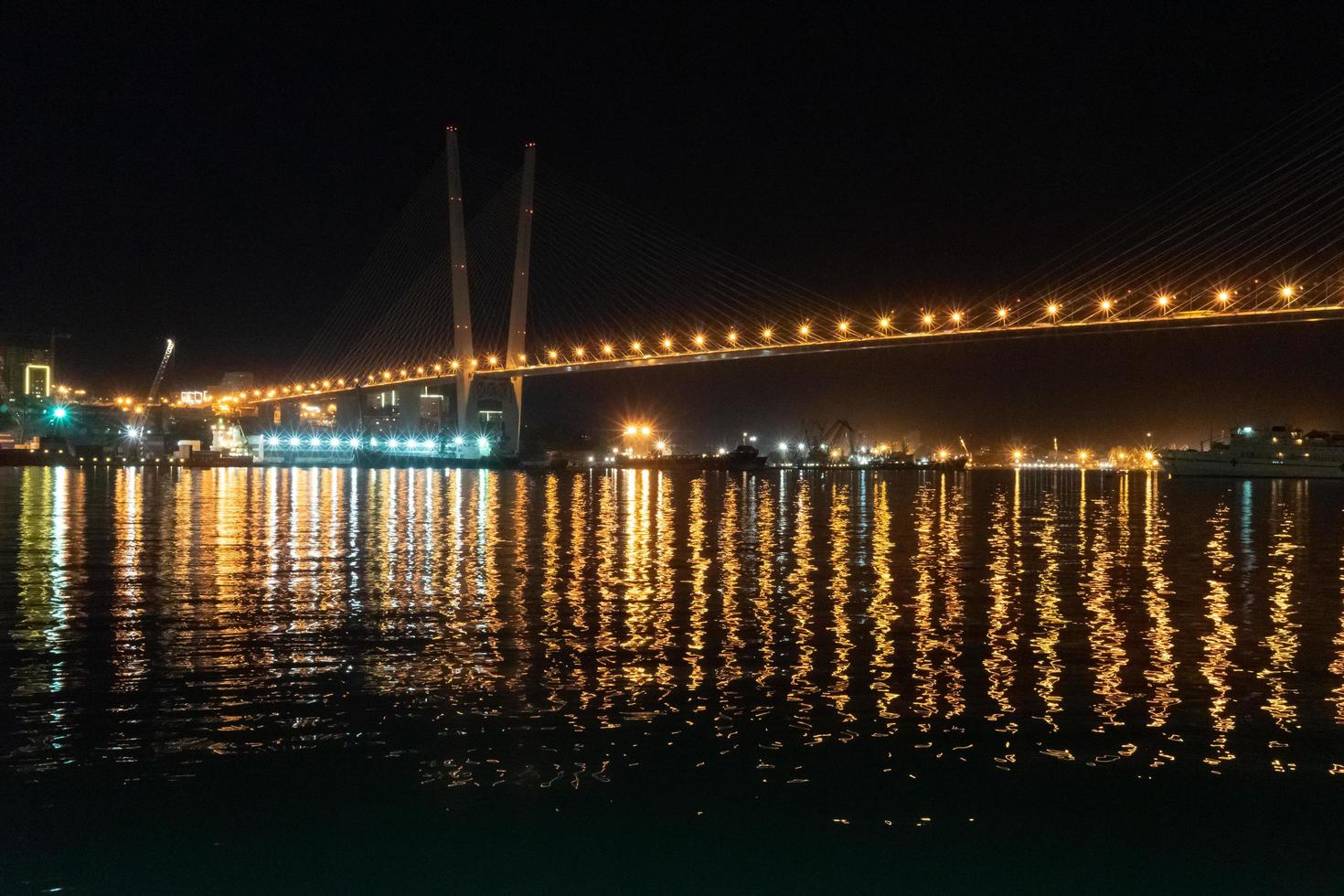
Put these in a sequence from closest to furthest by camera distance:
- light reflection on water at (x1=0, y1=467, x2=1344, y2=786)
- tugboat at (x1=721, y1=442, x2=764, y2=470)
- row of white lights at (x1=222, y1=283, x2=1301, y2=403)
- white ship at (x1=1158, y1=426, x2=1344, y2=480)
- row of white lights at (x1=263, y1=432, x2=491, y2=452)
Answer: light reflection on water at (x1=0, y1=467, x2=1344, y2=786) → row of white lights at (x1=222, y1=283, x2=1301, y2=403) → white ship at (x1=1158, y1=426, x2=1344, y2=480) → row of white lights at (x1=263, y1=432, x2=491, y2=452) → tugboat at (x1=721, y1=442, x2=764, y2=470)

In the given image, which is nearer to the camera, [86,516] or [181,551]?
[181,551]

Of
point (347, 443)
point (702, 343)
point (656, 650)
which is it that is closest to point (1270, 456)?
point (702, 343)

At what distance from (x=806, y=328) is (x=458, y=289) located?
15.6m

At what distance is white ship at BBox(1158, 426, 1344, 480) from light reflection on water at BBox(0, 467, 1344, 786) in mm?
53127

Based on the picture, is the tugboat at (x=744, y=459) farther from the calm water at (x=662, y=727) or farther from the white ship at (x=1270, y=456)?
the calm water at (x=662, y=727)

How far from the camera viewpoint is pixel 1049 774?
5461mm

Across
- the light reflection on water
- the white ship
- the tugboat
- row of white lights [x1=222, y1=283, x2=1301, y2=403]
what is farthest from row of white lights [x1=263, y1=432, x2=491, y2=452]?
the light reflection on water

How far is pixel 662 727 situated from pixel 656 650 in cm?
227

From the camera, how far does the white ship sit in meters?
65.5

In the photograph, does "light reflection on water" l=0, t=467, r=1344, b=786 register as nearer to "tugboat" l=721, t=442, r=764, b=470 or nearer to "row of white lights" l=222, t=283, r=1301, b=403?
A: "row of white lights" l=222, t=283, r=1301, b=403

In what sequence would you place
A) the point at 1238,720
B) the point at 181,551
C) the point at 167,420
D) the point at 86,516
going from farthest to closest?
the point at 167,420, the point at 86,516, the point at 181,551, the point at 1238,720

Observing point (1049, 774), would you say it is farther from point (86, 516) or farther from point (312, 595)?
point (86, 516)

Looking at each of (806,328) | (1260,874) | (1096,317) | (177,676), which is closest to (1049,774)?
(1260,874)

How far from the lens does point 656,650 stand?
8484 millimetres
